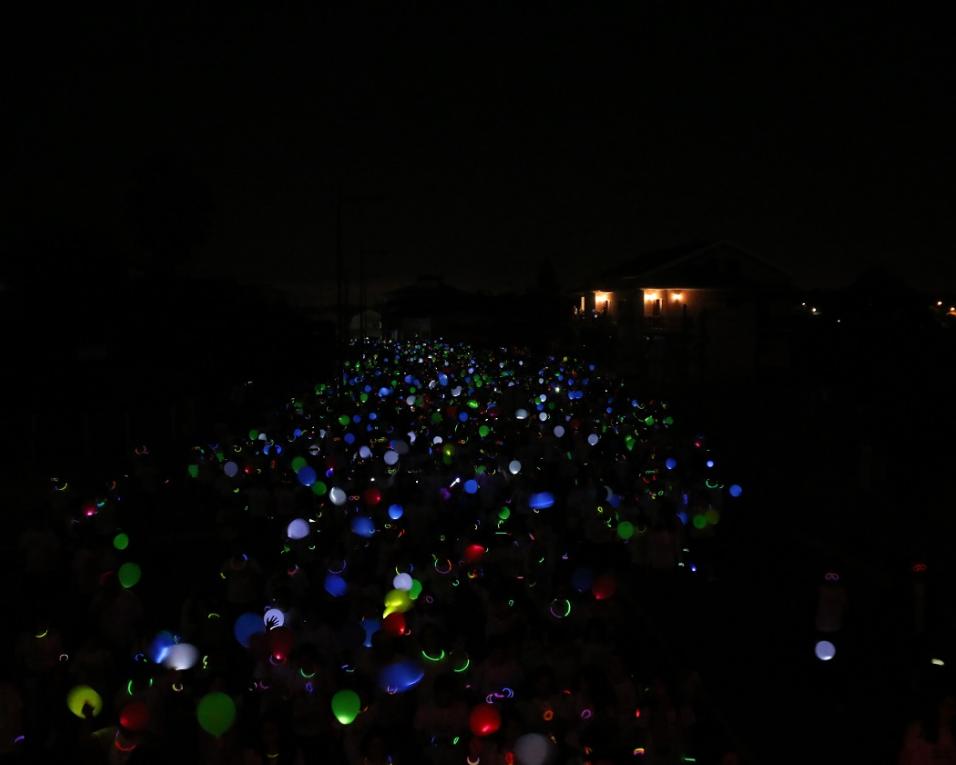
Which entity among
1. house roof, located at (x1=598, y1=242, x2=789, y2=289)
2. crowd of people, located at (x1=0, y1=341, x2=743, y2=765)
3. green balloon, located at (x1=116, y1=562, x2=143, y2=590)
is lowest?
crowd of people, located at (x1=0, y1=341, x2=743, y2=765)

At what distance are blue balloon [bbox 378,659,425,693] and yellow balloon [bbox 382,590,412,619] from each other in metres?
1.15

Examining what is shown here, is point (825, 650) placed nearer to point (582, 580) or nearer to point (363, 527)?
point (582, 580)

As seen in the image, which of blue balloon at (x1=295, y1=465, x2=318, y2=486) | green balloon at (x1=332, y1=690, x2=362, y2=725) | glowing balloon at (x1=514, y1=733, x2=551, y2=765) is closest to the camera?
glowing balloon at (x1=514, y1=733, x2=551, y2=765)

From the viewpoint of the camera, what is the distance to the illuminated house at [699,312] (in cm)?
3188

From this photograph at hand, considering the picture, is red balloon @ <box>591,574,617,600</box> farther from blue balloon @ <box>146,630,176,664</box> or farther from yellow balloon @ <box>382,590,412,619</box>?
blue balloon @ <box>146,630,176,664</box>

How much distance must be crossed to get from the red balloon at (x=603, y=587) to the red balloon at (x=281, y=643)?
281cm

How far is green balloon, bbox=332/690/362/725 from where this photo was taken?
6.27 metres

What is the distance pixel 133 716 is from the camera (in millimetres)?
5902

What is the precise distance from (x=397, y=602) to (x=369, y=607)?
29 cm

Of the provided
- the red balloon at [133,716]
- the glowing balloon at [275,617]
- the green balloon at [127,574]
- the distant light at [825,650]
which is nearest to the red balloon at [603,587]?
the distant light at [825,650]

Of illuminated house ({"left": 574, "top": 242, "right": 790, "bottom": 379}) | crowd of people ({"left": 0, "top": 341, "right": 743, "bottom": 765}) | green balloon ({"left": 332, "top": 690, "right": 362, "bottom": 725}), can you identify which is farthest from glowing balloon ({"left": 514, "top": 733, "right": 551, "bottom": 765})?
illuminated house ({"left": 574, "top": 242, "right": 790, "bottom": 379})

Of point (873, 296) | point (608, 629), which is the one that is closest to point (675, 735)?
point (608, 629)

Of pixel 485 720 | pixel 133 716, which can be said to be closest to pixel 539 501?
pixel 485 720

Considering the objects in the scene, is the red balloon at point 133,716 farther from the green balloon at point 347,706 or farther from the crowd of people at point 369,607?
the green balloon at point 347,706
